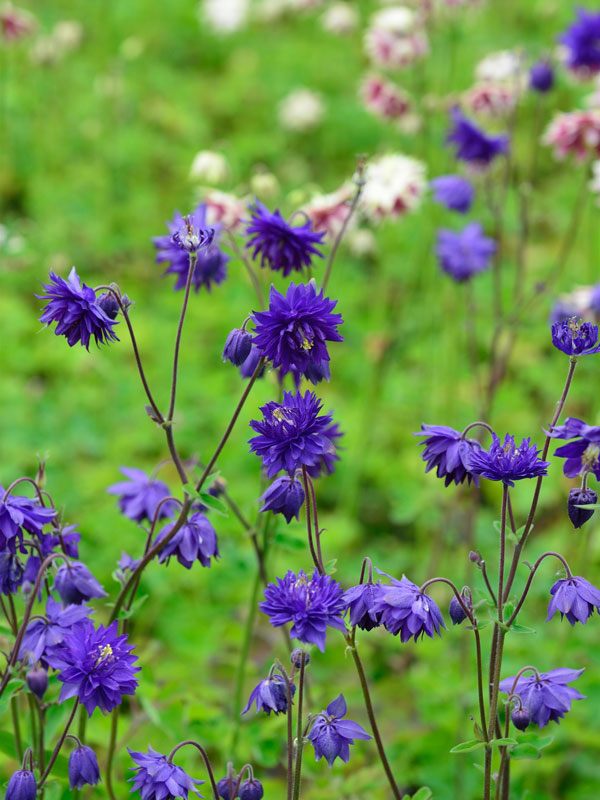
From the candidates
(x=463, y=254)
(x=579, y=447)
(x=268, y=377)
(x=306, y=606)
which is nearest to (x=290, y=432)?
(x=306, y=606)

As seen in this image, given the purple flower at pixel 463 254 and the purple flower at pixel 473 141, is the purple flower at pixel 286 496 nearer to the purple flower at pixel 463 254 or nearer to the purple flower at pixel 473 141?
the purple flower at pixel 463 254

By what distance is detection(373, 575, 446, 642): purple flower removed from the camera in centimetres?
147

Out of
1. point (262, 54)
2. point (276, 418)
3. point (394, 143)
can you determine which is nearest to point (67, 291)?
point (276, 418)

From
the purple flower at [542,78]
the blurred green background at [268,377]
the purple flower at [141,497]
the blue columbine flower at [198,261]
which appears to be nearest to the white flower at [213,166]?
the blurred green background at [268,377]

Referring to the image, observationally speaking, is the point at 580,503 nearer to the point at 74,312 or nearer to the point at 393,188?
the point at 74,312

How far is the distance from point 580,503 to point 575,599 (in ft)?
0.55

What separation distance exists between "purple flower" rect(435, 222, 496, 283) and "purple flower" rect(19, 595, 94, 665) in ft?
6.06

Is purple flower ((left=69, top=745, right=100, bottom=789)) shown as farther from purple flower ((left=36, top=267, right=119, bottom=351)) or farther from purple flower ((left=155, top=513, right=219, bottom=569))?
purple flower ((left=36, top=267, right=119, bottom=351))

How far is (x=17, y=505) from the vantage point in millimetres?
1607

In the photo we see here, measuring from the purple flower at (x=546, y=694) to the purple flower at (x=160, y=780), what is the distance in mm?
611

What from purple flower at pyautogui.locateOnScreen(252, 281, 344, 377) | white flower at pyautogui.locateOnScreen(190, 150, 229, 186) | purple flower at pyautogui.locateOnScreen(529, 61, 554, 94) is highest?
purple flower at pyautogui.locateOnScreen(529, 61, 554, 94)

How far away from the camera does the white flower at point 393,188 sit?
3.18m

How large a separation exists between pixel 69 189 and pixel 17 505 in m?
4.20

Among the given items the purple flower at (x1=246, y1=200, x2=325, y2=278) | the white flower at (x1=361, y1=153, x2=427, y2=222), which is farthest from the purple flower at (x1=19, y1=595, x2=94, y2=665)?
the white flower at (x1=361, y1=153, x2=427, y2=222)
